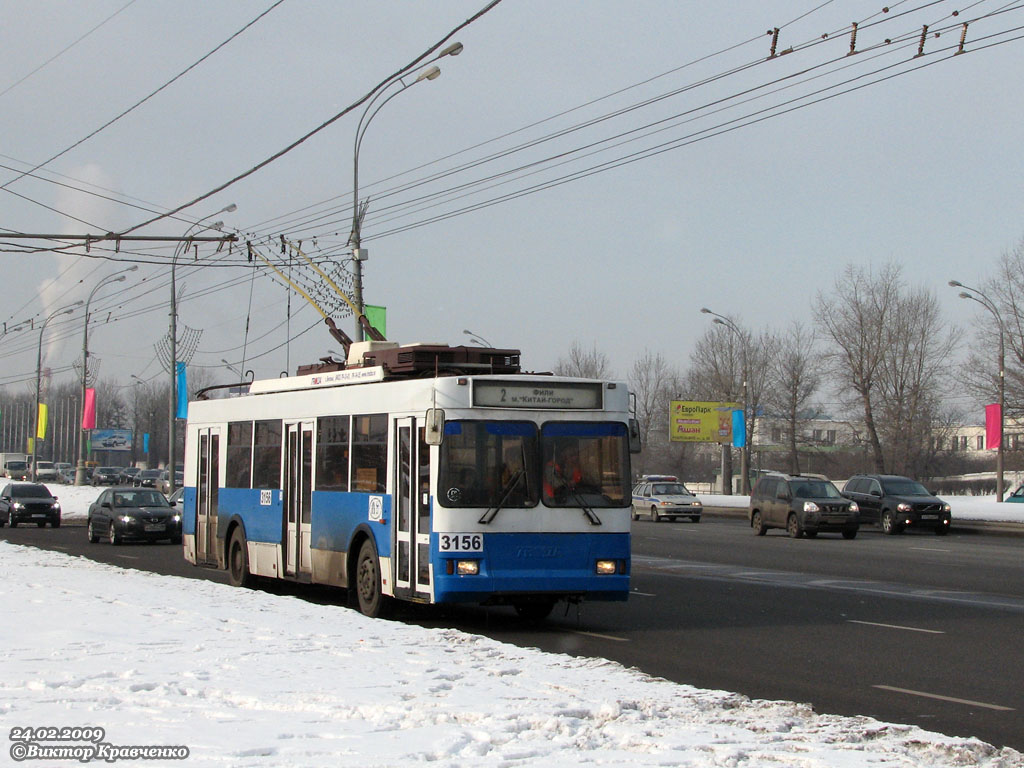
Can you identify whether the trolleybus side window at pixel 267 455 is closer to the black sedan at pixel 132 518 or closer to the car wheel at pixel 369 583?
the car wheel at pixel 369 583

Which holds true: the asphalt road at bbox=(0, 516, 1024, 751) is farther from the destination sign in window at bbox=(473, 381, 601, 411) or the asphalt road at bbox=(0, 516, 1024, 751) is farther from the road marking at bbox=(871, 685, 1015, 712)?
the destination sign in window at bbox=(473, 381, 601, 411)

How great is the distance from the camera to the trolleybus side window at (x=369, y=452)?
14742 millimetres

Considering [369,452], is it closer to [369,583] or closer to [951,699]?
[369,583]

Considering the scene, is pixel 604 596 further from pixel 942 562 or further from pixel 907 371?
pixel 907 371

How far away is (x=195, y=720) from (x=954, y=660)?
7.37m

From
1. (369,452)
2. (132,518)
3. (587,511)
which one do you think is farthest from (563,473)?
(132,518)

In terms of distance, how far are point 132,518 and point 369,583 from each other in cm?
1898

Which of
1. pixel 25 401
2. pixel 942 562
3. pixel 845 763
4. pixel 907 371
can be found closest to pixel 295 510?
pixel 845 763

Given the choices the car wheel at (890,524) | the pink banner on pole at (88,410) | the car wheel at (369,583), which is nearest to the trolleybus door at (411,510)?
the car wheel at (369,583)

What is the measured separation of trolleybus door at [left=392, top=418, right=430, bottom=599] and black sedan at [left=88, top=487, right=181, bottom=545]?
19614 mm

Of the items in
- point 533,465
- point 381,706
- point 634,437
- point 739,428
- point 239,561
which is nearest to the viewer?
point 381,706

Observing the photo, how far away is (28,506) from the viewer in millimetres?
41719

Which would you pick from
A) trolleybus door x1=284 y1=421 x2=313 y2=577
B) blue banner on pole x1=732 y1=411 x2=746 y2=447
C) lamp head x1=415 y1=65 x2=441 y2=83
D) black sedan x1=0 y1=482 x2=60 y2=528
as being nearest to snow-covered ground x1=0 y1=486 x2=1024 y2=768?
trolleybus door x1=284 y1=421 x2=313 y2=577

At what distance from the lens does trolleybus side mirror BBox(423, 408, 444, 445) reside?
1346 cm
